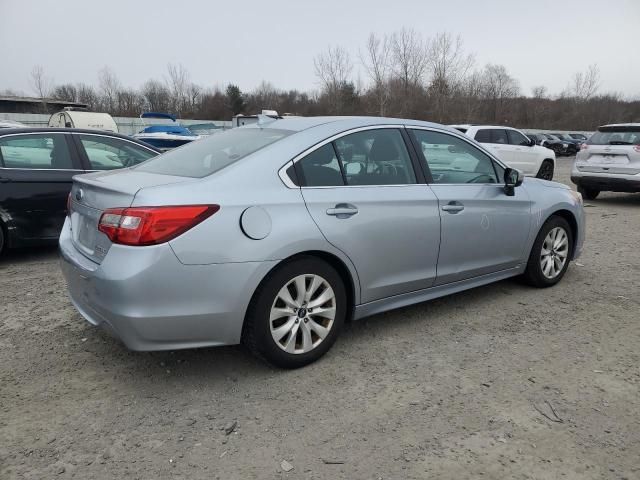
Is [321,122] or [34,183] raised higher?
[321,122]

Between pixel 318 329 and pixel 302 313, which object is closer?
pixel 302 313

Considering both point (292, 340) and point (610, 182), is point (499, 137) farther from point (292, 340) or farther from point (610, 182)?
point (292, 340)

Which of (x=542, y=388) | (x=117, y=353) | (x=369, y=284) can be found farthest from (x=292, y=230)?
(x=542, y=388)

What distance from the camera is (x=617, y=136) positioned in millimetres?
10406

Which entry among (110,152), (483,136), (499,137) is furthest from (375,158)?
(499,137)

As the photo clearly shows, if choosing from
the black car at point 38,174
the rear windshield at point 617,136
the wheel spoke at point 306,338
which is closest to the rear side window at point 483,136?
the rear windshield at point 617,136

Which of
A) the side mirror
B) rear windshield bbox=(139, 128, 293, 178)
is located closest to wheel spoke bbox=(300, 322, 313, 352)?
rear windshield bbox=(139, 128, 293, 178)

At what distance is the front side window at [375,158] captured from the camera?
3.42m

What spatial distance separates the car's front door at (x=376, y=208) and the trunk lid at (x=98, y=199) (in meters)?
0.85

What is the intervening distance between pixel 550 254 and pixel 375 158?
2.23 meters

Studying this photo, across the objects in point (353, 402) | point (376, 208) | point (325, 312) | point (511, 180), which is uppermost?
point (511, 180)

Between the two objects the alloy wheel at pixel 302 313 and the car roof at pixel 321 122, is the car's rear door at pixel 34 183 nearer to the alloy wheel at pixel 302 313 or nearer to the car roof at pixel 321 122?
the car roof at pixel 321 122

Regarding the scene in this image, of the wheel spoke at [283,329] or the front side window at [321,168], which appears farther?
the front side window at [321,168]

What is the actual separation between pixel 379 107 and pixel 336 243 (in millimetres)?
35844
